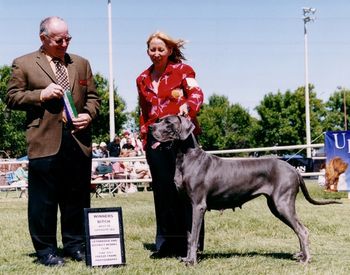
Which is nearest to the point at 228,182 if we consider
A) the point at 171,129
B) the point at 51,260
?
the point at 171,129

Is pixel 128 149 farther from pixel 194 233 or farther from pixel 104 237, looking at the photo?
pixel 194 233

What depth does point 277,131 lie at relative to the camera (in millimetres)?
49906

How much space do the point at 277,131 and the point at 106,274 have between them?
46.8 metres

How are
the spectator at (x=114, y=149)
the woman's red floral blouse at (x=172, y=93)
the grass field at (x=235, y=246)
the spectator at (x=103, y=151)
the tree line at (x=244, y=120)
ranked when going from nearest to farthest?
the grass field at (x=235, y=246), the woman's red floral blouse at (x=172, y=93), the spectator at (x=114, y=149), the spectator at (x=103, y=151), the tree line at (x=244, y=120)

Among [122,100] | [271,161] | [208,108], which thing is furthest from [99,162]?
[208,108]

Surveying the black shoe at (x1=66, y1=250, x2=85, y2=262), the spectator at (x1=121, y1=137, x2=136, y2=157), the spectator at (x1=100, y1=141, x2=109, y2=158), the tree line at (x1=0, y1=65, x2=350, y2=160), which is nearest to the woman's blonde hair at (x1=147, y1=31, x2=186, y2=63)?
the black shoe at (x1=66, y1=250, x2=85, y2=262)

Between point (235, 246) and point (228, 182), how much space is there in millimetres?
1329

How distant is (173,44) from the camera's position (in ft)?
16.1

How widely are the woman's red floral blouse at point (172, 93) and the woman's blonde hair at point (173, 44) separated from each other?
0.08 m

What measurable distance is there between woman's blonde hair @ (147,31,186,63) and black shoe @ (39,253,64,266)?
79.7 inches

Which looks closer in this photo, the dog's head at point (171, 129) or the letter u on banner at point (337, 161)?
the dog's head at point (171, 129)

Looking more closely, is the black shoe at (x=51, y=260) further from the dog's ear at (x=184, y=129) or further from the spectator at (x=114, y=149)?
the spectator at (x=114, y=149)

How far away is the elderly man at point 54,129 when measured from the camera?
14.9 feet

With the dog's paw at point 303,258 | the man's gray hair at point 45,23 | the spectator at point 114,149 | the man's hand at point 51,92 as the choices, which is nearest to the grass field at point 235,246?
the dog's paw at point 303,258
